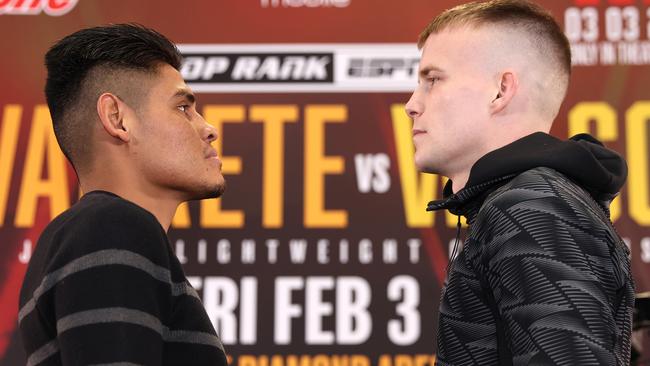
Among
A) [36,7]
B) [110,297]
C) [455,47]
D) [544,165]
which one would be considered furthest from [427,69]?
[36,7]

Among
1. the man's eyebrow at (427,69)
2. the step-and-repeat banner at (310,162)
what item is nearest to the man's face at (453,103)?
the man's eyebrow at (427,69)

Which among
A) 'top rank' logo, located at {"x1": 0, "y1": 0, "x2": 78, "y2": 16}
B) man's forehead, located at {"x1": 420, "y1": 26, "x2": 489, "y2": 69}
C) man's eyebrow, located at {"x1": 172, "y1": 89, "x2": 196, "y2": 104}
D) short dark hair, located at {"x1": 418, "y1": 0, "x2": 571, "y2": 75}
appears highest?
'top rank' logo, located at {"x1": 0, "y1": 0, "x2": 78, "y2": 16}

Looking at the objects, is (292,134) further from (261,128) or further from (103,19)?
(103,19)

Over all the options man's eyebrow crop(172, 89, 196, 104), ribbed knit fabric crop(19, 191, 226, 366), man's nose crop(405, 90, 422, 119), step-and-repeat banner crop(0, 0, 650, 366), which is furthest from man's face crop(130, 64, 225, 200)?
step-and-repeat banner crop(0, 0, 650, 366)

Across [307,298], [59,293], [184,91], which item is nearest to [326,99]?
[307,298]

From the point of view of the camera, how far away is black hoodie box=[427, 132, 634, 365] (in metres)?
1.06

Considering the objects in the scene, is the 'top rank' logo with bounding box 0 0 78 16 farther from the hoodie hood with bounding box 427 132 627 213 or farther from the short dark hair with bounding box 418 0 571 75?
the hoodie hood with bounding box 427 132 627 213

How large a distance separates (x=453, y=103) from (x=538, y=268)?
1.24 feet

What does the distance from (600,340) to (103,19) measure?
2.85 meters

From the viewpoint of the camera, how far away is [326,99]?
11.1 ft

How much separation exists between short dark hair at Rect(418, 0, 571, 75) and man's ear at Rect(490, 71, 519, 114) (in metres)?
0.11

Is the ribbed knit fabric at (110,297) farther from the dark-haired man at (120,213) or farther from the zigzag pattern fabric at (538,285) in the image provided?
the zigzag pattern fabric at (538,285)

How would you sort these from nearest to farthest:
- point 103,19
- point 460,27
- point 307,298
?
1. point 460,27
2. point 307,298
3. point 103,19

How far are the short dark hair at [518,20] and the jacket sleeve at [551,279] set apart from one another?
398mm
